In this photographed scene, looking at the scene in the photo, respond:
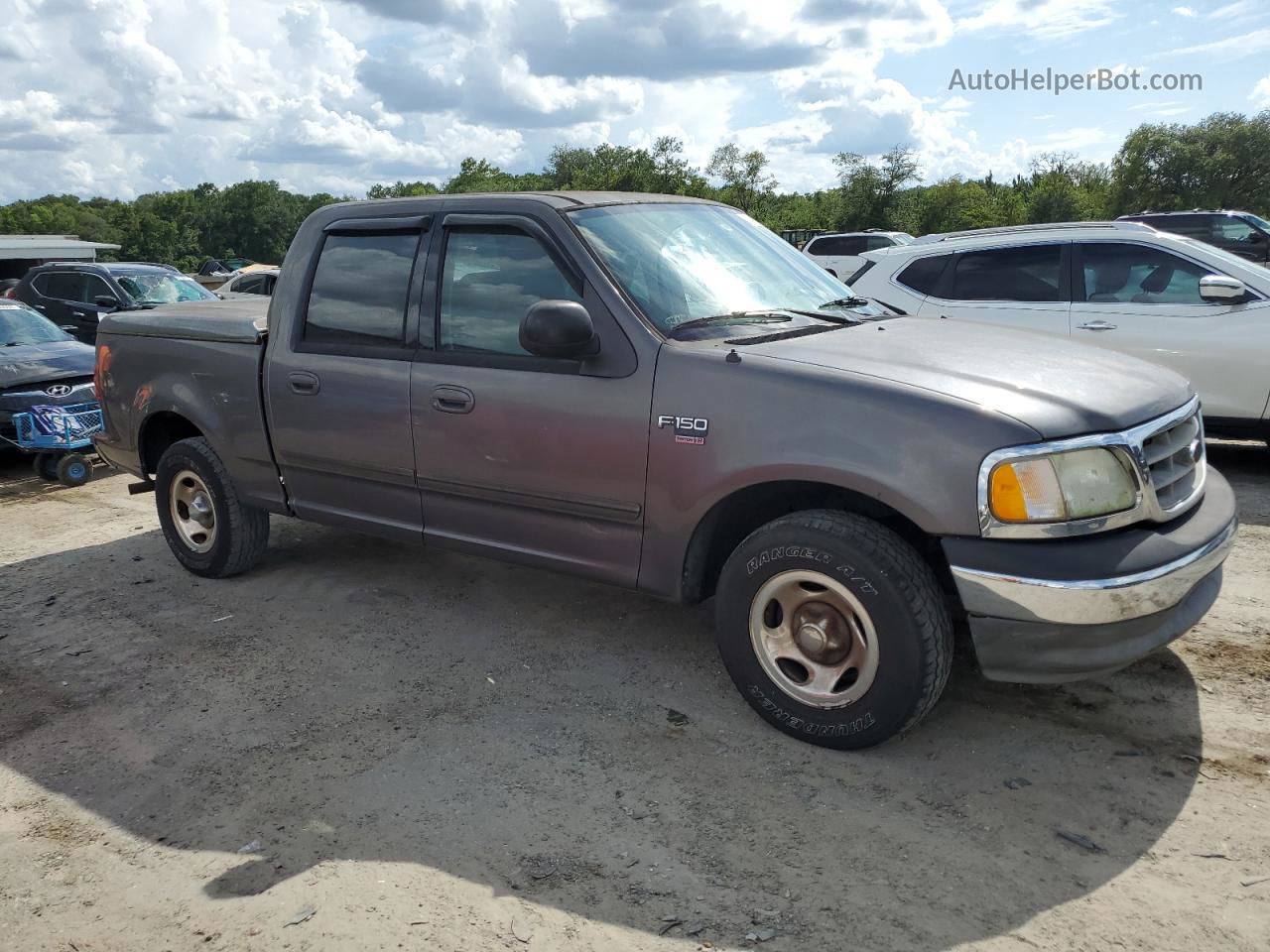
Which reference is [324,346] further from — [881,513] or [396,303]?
[881,513]

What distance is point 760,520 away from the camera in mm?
3803

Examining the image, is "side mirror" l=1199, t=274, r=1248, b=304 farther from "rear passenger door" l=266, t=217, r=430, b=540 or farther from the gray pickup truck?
"rear passenger door" l=266, t=217, r=430, b=540

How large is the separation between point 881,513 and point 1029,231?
17.1 ft

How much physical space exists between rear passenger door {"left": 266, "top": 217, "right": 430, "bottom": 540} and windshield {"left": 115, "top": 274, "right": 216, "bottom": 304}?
1014 centimetres

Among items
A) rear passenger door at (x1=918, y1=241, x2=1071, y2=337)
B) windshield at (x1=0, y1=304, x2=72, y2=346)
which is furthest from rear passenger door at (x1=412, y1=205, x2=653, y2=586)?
windshield at (x1=0, y1=304, x2=72, y2=346)

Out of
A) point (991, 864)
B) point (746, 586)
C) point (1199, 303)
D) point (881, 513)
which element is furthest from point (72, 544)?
point (1199, 303)

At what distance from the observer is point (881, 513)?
345 centimetres

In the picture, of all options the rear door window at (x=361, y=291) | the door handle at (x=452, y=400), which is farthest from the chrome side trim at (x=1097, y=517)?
the rear door window at (x=361, y=291)

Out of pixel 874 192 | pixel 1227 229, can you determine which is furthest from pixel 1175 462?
pixel 874 192

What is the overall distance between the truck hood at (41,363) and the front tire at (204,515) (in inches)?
159

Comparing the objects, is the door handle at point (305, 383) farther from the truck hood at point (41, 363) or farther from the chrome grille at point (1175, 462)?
the truck hood at point (41, 363)

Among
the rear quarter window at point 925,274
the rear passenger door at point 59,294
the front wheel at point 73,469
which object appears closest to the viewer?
the rear quarter window at point 925,274

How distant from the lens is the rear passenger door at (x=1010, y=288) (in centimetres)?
744

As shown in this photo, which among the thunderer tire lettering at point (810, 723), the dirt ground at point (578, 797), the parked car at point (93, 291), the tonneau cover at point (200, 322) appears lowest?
the dirt ground at point (578, 797)
